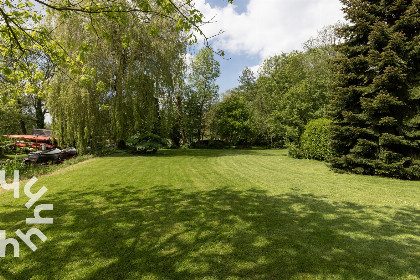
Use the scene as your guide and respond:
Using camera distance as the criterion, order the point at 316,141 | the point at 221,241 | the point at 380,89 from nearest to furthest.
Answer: the point at 221,241
the point at 380,89
the point at 316,141

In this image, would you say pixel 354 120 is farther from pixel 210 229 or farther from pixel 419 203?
pixel 210 229

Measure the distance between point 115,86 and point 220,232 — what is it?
14.3 meters

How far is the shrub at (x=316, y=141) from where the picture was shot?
12.5 meters

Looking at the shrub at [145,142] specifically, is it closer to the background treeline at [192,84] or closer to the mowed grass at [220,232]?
the background treeline at [192,84]

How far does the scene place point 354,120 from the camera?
8844mm

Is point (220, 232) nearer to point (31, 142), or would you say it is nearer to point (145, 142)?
point (31, 142)

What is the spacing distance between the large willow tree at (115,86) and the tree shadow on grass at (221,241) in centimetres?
964

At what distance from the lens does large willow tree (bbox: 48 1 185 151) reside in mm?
13203

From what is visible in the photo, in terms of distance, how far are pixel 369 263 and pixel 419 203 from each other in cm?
392

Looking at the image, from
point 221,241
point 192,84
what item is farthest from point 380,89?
point 192,84

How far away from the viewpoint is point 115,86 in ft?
49.6

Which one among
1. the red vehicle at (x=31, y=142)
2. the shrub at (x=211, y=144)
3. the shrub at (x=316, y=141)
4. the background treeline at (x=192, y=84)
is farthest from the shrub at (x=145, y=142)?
the shrub at (x=211, y=144)

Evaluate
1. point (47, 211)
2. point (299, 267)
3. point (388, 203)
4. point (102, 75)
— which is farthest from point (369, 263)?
point (102, 75)

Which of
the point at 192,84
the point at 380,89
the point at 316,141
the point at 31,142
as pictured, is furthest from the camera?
the point at 192,84
